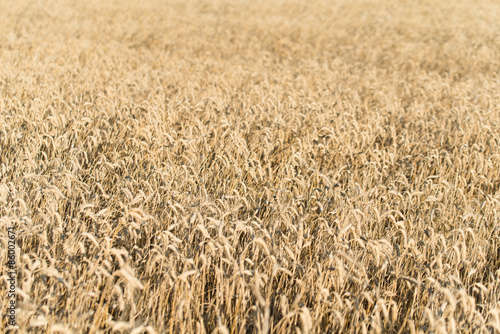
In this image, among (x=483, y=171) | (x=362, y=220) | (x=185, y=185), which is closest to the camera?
(x=362, y=220)

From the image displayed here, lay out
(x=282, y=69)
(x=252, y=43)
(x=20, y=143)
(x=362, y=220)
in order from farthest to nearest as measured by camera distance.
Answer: (x=252, y=43) < (x=282, y=69) < (x=20, y=143) < (x=362, y=220)

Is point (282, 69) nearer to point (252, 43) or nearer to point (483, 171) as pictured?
point (252, 43)

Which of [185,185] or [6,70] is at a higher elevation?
[6,70]

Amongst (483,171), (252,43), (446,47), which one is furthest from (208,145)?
(446,47)

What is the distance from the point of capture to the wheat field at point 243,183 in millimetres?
1789

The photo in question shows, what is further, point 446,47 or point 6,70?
point 446,47

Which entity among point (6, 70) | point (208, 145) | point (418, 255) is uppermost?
point (6, 70)

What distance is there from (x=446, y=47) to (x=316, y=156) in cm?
928

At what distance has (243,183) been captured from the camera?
263cm

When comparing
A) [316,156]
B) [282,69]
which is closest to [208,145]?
[316,156]

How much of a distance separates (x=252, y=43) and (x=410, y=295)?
9261 millimetres

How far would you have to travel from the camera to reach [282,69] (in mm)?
7801

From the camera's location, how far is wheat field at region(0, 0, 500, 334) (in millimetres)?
1789

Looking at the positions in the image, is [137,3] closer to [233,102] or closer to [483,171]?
[233,102]
